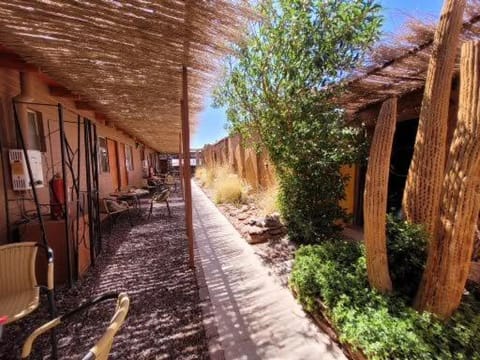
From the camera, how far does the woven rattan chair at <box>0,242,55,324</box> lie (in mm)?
1875

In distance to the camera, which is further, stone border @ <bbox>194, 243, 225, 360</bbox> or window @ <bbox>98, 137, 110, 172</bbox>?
window @ <bbox>98, 137, 110, 172</bbox>

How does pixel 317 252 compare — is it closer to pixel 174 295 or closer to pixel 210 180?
pixel 174 295

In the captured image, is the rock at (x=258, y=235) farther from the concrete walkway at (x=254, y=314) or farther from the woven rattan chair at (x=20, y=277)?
the woven rattan chair at (x=20, y=277)

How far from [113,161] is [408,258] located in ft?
26.9

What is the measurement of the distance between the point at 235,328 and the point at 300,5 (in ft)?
12.4

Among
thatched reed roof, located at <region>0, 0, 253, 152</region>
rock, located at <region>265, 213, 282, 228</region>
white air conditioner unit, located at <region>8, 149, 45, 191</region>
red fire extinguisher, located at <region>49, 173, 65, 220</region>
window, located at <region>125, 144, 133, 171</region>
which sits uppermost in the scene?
thatched reed roof, located at <region>0, 0, 253, 152</region>

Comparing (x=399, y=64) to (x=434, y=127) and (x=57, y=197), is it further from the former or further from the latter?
(x=57, y=197)

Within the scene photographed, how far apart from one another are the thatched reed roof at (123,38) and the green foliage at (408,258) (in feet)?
7.62

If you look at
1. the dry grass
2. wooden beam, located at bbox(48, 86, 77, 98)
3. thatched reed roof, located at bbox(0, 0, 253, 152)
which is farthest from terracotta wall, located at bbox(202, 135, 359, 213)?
wooden beam, located at bbox(48, 86, 77, 98)

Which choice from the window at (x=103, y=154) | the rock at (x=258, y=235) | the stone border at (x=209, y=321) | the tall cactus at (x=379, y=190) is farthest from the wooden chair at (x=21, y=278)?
the window at (x=103, y=154)

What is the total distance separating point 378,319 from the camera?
168 centimetres

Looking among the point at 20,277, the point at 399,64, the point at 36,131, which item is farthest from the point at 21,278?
the point at 399,64

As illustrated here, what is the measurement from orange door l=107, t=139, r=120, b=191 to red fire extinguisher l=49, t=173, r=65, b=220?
187 inches

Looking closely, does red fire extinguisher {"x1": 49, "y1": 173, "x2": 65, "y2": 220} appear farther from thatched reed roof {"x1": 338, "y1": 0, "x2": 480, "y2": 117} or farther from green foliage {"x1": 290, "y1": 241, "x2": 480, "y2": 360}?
thatched reed roof {"x1": 338, "y1": 0, "x2": 480, "y2": 117}
